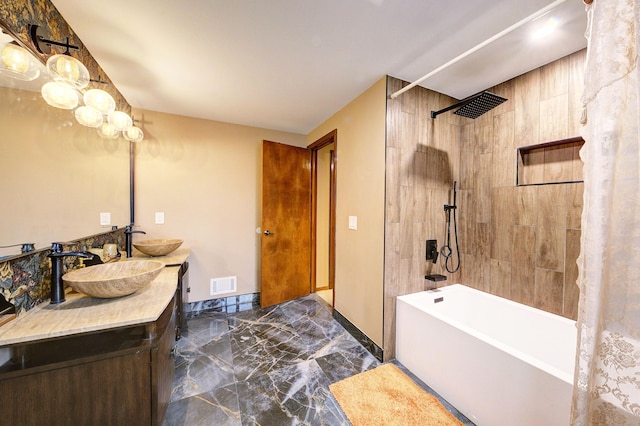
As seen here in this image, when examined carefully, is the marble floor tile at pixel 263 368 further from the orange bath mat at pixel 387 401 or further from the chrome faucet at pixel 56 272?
the chrome faucet at pixel 56 272

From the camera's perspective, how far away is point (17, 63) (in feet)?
3.36

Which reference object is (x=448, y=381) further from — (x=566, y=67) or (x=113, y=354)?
(x=566, y=67)

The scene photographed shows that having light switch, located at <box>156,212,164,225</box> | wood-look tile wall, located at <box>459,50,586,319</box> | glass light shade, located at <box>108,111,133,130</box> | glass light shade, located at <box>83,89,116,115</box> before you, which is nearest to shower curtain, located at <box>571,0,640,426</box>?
wood-look tile wall, located at <box>459,50,586,319</box>

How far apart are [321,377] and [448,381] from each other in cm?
90

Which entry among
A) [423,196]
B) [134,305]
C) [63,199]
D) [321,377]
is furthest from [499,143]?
[63,199]

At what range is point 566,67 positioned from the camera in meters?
1.65

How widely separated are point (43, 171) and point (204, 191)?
164 centimetres

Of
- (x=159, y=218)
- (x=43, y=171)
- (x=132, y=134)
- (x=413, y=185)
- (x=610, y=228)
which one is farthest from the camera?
(x=159, y=218)

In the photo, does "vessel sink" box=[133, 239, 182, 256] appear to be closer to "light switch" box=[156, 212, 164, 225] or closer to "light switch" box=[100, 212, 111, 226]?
"light switch" box=[100, 212, 111, 226]

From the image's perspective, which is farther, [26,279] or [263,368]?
[263,368]

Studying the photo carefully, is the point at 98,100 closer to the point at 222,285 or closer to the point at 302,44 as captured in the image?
the point at 302,44

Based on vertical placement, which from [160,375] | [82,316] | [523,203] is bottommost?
[160,375]

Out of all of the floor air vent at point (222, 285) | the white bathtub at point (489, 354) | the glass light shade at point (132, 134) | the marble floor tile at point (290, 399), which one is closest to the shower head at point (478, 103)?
the white bathtub at point (489, 354)

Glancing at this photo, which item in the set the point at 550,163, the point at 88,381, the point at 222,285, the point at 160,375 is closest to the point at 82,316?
the point at 88,381
